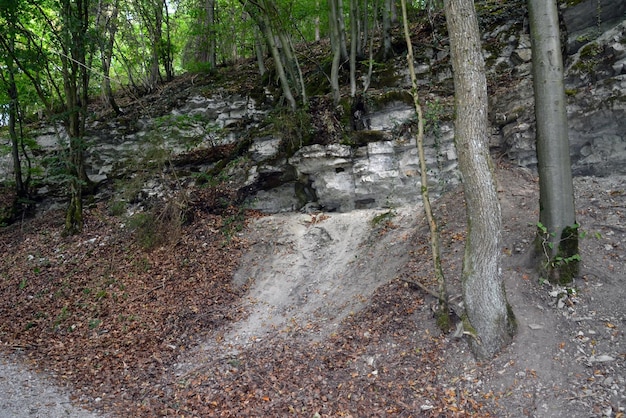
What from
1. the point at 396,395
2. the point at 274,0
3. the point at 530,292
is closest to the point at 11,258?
the point at 274,0

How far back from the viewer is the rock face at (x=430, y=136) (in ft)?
26.0

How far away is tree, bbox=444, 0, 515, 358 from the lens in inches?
189

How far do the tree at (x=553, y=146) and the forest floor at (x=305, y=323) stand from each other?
1.29 feet

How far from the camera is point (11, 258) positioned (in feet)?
35.0

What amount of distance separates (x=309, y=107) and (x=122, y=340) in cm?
731

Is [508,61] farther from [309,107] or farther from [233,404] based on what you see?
[233,404]

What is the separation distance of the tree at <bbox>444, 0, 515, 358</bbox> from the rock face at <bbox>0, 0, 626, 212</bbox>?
3.25 metres

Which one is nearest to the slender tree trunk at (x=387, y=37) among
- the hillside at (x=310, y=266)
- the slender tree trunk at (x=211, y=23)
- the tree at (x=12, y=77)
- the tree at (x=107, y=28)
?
the hillside at (x=310, y=266)

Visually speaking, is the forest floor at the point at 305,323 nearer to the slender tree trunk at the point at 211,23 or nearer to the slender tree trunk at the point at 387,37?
the slender tree trunk at the point at 387,37

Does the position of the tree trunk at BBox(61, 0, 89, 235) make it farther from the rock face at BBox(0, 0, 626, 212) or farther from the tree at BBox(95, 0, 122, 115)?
the rock face at BBox(0, 0, 626, 212)

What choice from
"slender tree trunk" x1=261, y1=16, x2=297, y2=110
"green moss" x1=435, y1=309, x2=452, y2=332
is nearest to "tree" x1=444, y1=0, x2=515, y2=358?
"green moss" x1=435, y1=309, x2=452, y2=332

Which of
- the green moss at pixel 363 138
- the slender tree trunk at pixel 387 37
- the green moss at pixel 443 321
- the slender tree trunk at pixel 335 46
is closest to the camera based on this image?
the green moss at pixel 443 321

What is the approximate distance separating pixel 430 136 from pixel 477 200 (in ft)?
17.5

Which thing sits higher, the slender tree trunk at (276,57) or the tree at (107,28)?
the tree at (107,28)
